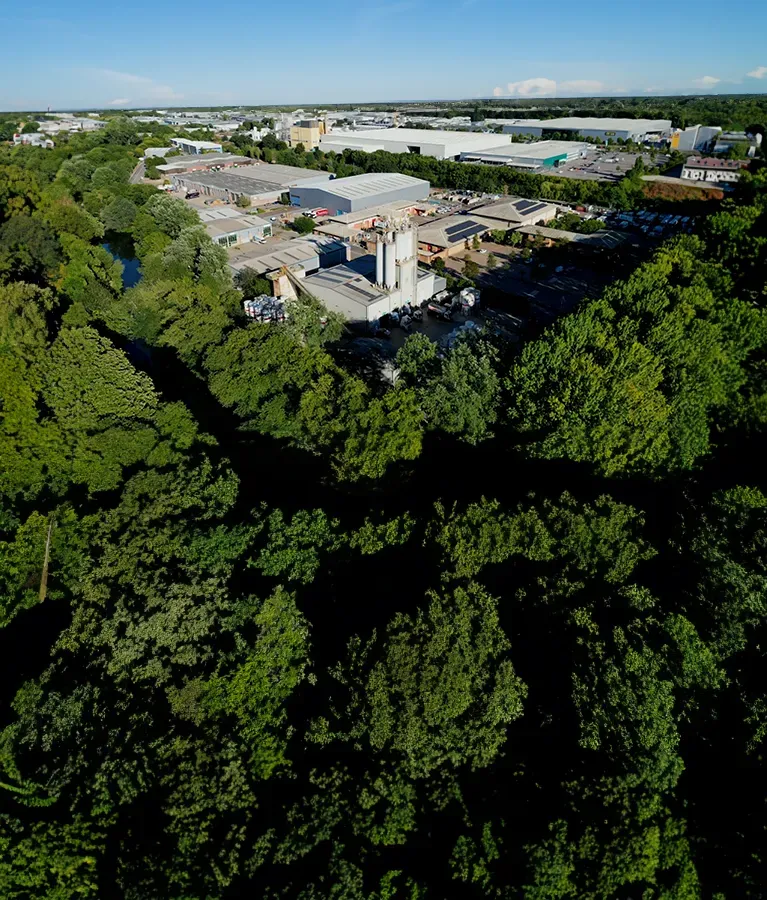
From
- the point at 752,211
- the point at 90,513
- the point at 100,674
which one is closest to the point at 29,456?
the point at 90,513

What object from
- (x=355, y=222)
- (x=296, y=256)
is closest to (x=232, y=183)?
(x=355, y=222)

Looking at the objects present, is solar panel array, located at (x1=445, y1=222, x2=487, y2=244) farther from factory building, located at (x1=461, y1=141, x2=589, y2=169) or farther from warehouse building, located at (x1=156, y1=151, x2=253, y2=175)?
warehouse building, located at (x1=156, y1=151, x2=253, y2=175)

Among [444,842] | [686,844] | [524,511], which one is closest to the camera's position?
[686,844]

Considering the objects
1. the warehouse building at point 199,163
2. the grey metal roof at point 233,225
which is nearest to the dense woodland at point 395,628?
the grey metal roof at point 233,225

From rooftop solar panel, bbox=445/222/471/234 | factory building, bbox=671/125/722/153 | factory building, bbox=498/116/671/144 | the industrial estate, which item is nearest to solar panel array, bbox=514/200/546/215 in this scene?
the industrial estate

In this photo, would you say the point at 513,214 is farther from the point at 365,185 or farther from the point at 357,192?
the point at 365,185

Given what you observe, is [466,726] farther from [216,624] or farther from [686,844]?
[216,624]

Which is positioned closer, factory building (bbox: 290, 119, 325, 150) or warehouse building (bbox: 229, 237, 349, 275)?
warehouse building (bbox: 229, 237, 349, 275)
